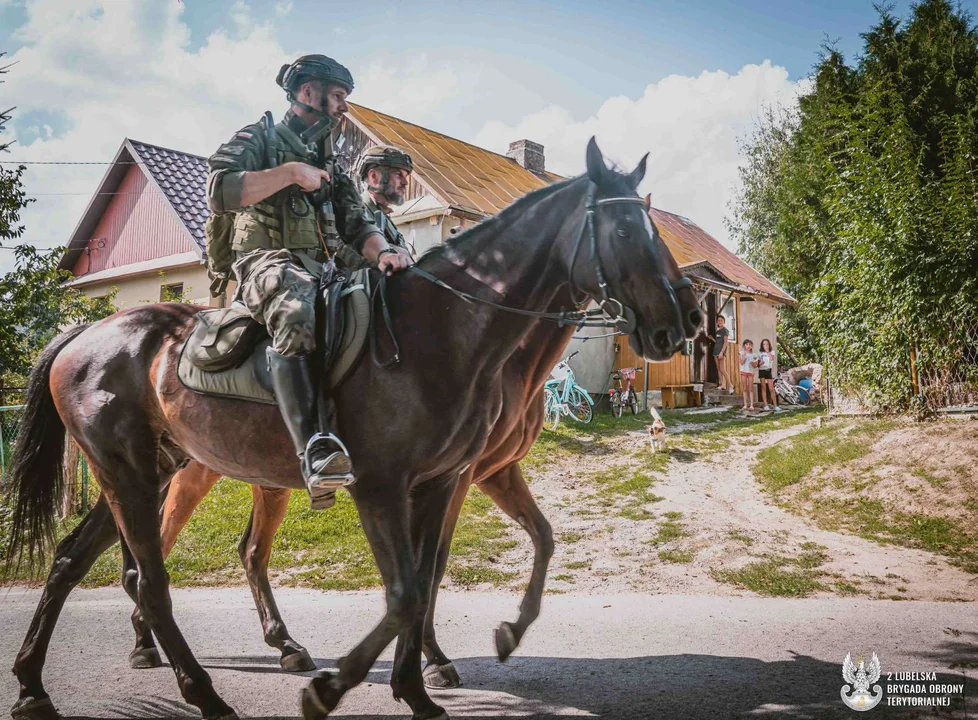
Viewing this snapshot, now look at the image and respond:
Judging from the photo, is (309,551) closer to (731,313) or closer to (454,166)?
(454,166)

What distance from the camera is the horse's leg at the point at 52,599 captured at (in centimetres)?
399

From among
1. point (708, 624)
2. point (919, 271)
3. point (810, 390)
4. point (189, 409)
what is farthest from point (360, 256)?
point (810, 390)

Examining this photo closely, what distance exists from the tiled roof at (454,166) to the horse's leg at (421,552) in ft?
43.5

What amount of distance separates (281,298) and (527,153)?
23.4m

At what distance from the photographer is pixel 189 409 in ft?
13.4

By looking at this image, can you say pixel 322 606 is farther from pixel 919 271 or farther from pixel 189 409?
pixel 919 271

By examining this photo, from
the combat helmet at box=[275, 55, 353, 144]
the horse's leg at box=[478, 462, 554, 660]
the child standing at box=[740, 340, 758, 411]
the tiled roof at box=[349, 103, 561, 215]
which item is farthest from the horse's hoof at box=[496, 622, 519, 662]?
the child standing at box=[740, 340, 758, 411]

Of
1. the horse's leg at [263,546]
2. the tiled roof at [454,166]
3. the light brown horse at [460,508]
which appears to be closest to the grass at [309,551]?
the horse's leg at [263,546]

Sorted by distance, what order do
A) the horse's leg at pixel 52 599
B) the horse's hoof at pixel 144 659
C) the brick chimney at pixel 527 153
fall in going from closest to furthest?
the horse's leg at pixel 52 599 → the horse's hoof at pixel 144 659 → the brick chimney at pixel 527 153

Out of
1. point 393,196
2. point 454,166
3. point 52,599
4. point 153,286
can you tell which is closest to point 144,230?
point 153,286

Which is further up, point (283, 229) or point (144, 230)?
point (144, 230)

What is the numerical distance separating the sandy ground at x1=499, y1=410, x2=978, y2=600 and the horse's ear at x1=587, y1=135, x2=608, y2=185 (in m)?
4.65

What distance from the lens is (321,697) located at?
3.36 m

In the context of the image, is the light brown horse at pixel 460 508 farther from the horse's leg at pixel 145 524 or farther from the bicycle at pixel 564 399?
the bicycle at pixel 564 399
